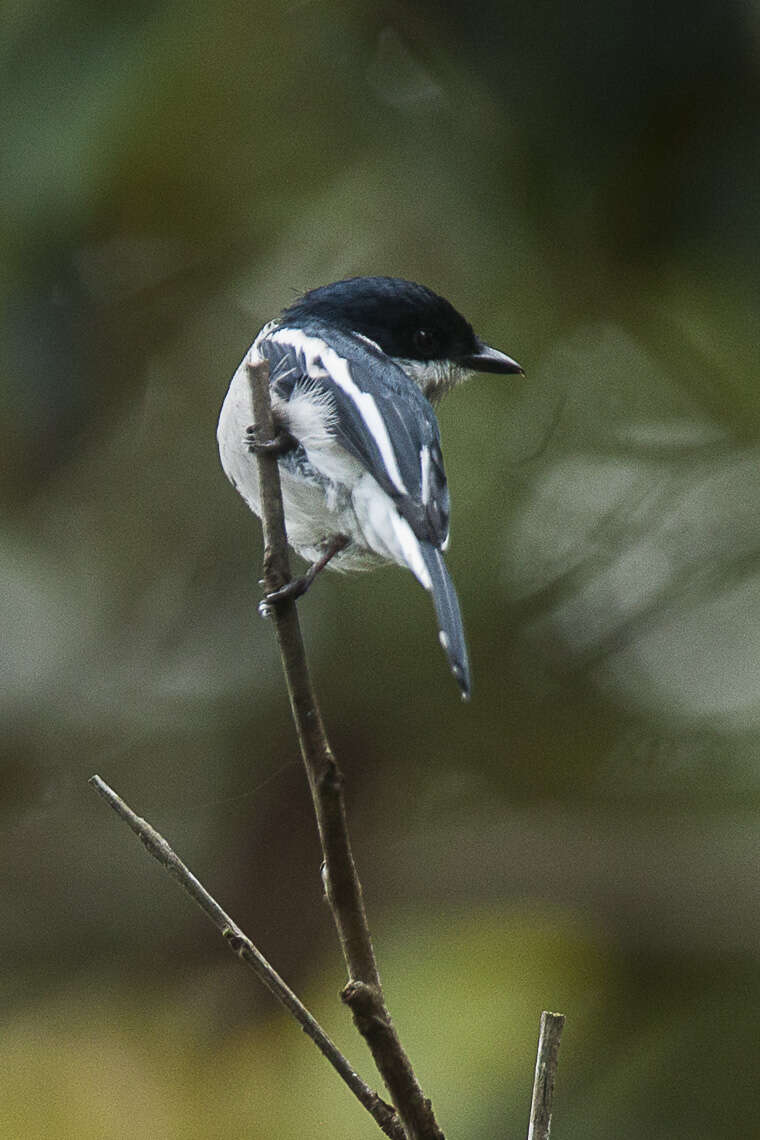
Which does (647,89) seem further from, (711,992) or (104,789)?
(104,789)

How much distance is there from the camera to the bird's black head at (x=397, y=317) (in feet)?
8.42

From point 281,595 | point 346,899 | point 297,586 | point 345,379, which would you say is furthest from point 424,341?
point 346,899

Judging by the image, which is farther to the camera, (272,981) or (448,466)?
(448,466)

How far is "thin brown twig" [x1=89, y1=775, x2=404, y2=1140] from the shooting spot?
1.14m

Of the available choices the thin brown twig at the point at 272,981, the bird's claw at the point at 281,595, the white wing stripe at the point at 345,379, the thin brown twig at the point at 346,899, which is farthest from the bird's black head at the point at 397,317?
the thin brown twig at the point at 272,981

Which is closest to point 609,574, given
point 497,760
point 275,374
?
point 497,760

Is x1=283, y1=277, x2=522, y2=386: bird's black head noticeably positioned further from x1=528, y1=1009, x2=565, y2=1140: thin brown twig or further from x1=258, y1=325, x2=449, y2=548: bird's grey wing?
x1=528, y1=1009, x2=565, y2=1140: thin brown twig

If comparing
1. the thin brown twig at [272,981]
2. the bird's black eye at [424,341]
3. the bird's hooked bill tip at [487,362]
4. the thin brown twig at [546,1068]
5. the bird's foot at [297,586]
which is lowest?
the thin brown twig at [546,1068]

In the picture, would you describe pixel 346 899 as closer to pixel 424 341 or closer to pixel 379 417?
pixel 379 417

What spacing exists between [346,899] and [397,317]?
5.20 feet

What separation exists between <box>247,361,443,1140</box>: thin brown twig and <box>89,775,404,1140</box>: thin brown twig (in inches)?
1.2

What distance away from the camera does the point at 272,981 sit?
3.94 feet

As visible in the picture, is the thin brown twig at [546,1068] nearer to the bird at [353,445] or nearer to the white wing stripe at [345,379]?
the bird at [353,445]

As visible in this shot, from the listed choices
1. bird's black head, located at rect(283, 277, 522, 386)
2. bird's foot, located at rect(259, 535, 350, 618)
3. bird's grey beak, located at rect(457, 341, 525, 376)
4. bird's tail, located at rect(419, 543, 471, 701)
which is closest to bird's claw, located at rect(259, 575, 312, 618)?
bird's foot, located at rect(259, 535, 350, 618)
